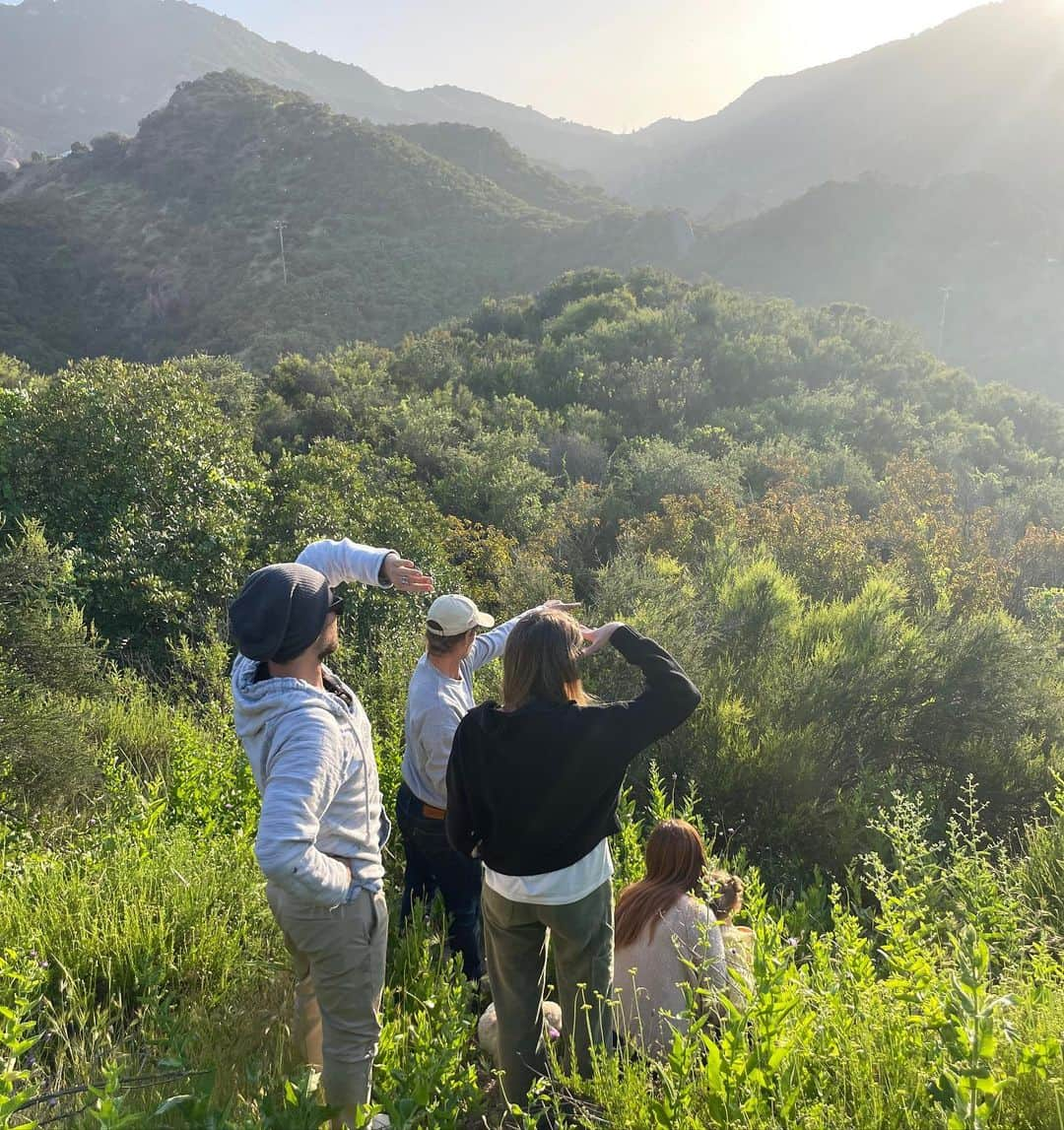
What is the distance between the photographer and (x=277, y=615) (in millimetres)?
1971

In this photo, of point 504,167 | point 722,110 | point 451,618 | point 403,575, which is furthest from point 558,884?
point 722,110

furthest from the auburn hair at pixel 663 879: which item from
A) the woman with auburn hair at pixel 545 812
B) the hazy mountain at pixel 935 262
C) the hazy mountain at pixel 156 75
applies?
the hazy mountain at pixel 156 75

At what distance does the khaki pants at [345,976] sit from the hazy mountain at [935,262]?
136 ft

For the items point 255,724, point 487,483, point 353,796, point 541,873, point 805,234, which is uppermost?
point 805,234

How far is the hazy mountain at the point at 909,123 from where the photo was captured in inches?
2844

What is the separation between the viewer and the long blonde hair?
7.16 ft

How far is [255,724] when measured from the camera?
202 cm

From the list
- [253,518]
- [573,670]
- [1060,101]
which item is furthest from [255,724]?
[1060,101]

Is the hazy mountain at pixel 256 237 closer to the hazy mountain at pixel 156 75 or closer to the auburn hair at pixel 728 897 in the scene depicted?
the auburn hair at pixel 728 897

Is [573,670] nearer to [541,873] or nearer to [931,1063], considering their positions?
[541,873]

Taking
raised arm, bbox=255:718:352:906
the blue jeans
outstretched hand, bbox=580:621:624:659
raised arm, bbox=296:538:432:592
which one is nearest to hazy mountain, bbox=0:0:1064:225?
outstretched hand, bbox=580:621:624:659

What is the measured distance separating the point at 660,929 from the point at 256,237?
44.5 metres

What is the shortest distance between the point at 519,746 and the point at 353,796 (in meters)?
0.48

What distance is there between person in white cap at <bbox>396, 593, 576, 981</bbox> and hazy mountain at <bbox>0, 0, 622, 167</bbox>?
13031cm
